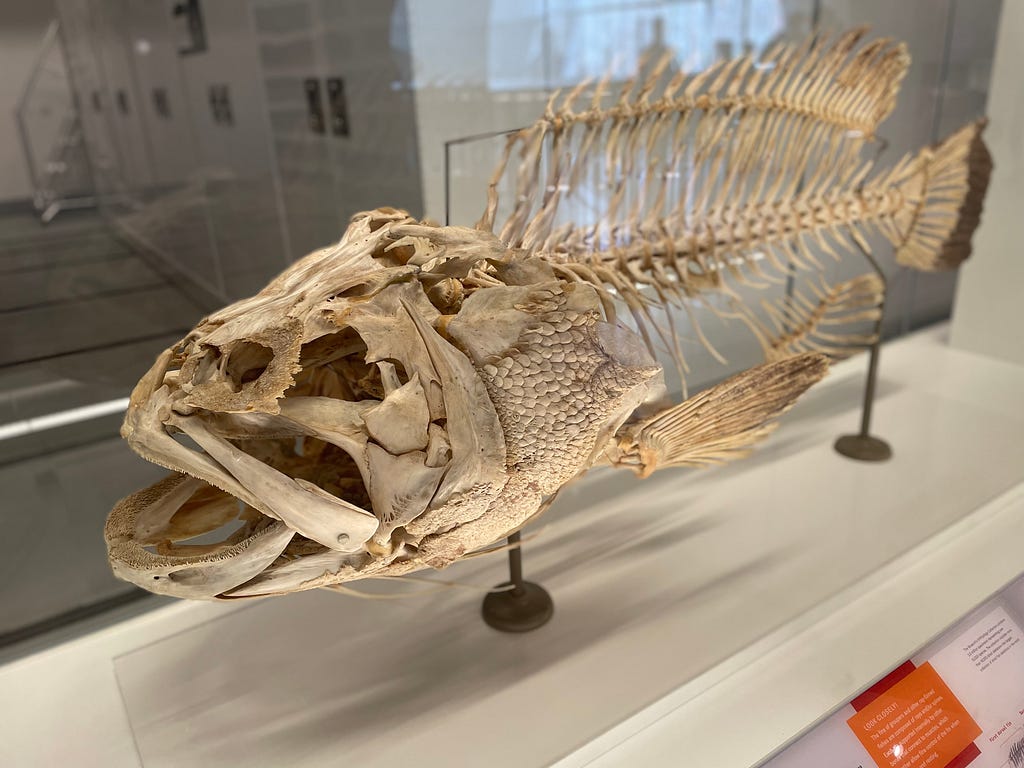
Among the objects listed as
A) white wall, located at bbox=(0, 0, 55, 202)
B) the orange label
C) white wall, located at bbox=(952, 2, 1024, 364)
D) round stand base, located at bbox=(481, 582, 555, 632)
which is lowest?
the orange label

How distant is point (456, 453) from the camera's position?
49.9 inches

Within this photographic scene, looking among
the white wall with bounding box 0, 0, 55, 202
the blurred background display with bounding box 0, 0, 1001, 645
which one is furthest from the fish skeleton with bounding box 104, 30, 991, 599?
the white wall with bounding box 0, 0, 55, 202

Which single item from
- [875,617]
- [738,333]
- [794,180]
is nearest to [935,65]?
[794,180]

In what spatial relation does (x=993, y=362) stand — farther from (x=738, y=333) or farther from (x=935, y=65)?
(x=738, y=333)

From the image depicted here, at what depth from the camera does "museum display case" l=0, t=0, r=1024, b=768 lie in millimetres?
1293

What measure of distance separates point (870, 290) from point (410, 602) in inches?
69.5

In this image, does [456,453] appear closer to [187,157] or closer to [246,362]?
[246,362]

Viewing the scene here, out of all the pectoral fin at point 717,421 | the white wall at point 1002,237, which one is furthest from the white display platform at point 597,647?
the white wall at point 1002,237

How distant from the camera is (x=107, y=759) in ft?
5.17

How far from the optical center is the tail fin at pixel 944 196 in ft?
8.50

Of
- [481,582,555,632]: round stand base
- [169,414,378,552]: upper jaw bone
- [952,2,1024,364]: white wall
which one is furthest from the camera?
[952,2,1024,364]: white wall

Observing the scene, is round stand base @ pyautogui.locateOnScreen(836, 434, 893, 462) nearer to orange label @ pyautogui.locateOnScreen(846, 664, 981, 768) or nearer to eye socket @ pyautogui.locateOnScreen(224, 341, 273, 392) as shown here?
orange label @ pyautogui.locateOnScreen(846, 664, 981, 768)

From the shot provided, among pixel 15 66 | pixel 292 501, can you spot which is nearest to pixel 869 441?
pixel 292 501

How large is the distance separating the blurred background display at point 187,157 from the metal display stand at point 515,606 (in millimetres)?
614
